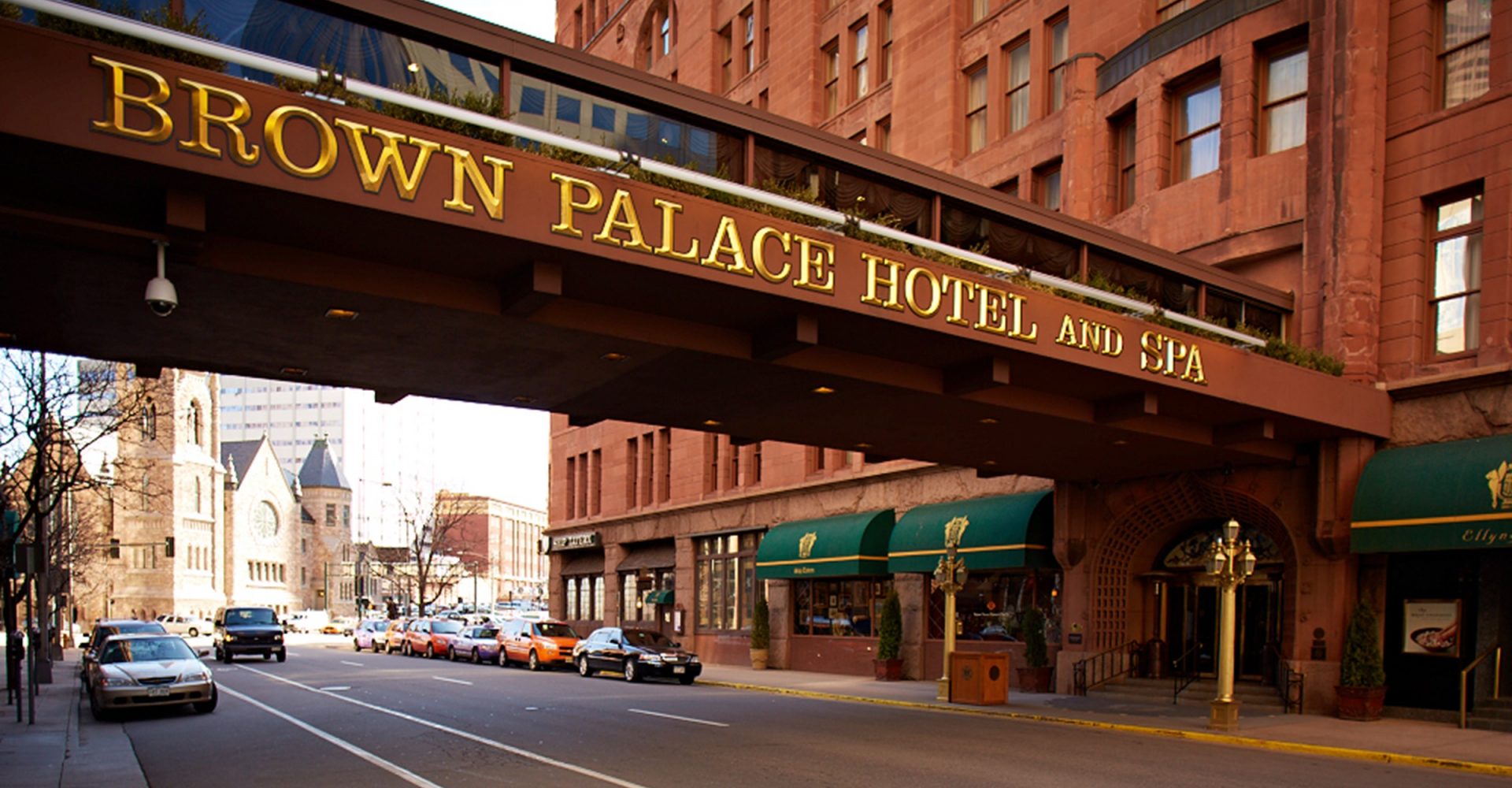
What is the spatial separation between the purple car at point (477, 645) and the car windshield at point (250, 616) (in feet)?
22.4

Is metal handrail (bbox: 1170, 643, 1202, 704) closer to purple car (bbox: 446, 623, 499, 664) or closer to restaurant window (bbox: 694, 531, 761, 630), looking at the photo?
restaurant window (bbox: 694, 531, 761, 630)

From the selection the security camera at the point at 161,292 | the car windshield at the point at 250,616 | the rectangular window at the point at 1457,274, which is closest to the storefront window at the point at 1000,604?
the rectangular window at the point at 1457,274

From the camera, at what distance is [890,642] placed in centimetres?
3127

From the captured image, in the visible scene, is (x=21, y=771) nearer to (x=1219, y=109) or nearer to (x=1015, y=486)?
(x=1015, y=486)

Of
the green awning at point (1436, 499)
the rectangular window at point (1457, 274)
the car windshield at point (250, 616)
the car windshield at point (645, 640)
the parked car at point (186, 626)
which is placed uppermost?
the rectangular window at point (1457, 274)

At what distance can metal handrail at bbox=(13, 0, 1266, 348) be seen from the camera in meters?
10.6

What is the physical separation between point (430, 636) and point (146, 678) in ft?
91.6

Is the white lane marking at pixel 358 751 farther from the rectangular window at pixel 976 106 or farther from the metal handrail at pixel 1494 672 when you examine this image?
the rectangular window at pixel 976 106

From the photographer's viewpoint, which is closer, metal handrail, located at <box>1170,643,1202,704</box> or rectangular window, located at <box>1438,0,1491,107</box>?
rectangular window, located at <box>1438,0,1491,107</box>

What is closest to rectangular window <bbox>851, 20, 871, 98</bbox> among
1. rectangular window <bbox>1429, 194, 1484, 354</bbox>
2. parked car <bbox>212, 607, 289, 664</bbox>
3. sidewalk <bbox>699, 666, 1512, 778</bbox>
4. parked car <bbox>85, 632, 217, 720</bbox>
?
sidewalk <bbox>699, 666, 1512, 778</bbox>

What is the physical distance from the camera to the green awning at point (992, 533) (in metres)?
27.4

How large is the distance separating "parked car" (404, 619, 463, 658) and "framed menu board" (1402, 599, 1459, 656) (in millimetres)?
34984

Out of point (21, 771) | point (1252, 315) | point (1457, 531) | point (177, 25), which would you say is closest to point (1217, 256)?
point (1252, 315)

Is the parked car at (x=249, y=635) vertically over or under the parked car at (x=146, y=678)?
under
